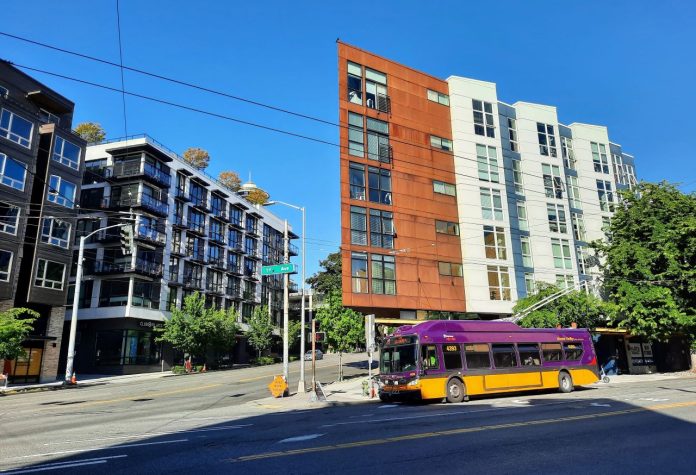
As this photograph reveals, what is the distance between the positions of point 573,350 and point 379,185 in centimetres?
1713

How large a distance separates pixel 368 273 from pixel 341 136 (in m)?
9.94

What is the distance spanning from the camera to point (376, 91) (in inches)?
1448

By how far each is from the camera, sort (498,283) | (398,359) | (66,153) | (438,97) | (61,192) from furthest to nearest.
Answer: (438,97) < (66,153) < (61,192) < (498,283) < (398,359)

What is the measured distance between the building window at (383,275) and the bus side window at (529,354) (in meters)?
12.6

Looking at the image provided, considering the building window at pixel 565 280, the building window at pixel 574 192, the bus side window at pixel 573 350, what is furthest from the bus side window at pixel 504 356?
the building window at pixel 574 192

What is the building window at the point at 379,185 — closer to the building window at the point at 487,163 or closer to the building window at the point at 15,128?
the building window at the point at 487,163

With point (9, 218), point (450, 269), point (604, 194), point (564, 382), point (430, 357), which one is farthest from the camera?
point (604, 194)

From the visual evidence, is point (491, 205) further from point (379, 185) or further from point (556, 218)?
point (379, 185)

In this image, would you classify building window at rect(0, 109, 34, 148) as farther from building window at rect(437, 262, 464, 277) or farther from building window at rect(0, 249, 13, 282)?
building window at rect(437, 262, 464, 277)

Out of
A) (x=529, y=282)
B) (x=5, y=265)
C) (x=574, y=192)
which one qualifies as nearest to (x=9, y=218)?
(x=5, y=265)

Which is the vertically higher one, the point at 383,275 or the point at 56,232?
the point at 56,232

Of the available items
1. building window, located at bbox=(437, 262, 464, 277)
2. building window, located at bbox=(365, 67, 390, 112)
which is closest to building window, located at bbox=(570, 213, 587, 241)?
building window, located at bbox=(437, 262, 464, 277)

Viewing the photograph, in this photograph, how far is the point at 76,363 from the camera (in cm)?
4662

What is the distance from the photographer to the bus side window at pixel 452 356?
1978 cm
